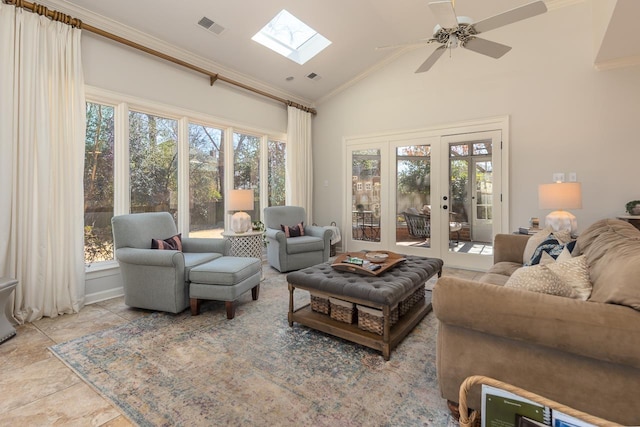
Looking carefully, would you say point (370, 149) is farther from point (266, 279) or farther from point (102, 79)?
point (102, 79)

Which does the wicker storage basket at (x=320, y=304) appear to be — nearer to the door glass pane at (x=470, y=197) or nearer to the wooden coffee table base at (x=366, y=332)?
the wooden coffee table base at (x=366, y=332)

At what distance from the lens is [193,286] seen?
2787 mm

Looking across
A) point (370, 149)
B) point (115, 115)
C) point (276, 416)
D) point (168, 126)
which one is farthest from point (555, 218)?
point (115, 115)

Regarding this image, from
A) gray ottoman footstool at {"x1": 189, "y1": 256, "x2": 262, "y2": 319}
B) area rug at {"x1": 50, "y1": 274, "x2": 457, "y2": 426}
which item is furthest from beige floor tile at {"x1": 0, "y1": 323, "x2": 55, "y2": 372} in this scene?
gray ottoman footstool at {"x1": 189, "y1": 256, "x2": 262, "y2": 319}

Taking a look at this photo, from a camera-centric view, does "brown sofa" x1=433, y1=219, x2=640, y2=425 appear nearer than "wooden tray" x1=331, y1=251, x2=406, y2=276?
Yes

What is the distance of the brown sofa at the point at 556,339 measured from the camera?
113 cm

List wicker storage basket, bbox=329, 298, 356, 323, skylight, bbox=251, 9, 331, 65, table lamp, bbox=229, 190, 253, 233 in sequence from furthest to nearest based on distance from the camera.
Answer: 1. skylight, bbox=251, 9, 331, 65
2. table lamp, bbox=229, 190, 253, 233
3. wicker storage basket, bbox=329, 298, 356, 323

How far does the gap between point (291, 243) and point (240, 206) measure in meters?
0.90

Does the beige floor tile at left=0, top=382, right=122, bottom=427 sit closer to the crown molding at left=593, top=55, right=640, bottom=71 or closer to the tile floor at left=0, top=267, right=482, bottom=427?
the tile floor at left=0, top=267, right=482, bottom=427

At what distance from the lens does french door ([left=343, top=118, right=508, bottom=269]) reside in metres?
4.37

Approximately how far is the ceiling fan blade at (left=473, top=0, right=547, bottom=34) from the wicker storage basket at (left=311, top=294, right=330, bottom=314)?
244 cm

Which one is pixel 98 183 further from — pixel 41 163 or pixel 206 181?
pixel 206 181

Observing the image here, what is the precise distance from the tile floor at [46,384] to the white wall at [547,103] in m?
4.72

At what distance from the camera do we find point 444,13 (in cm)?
215
